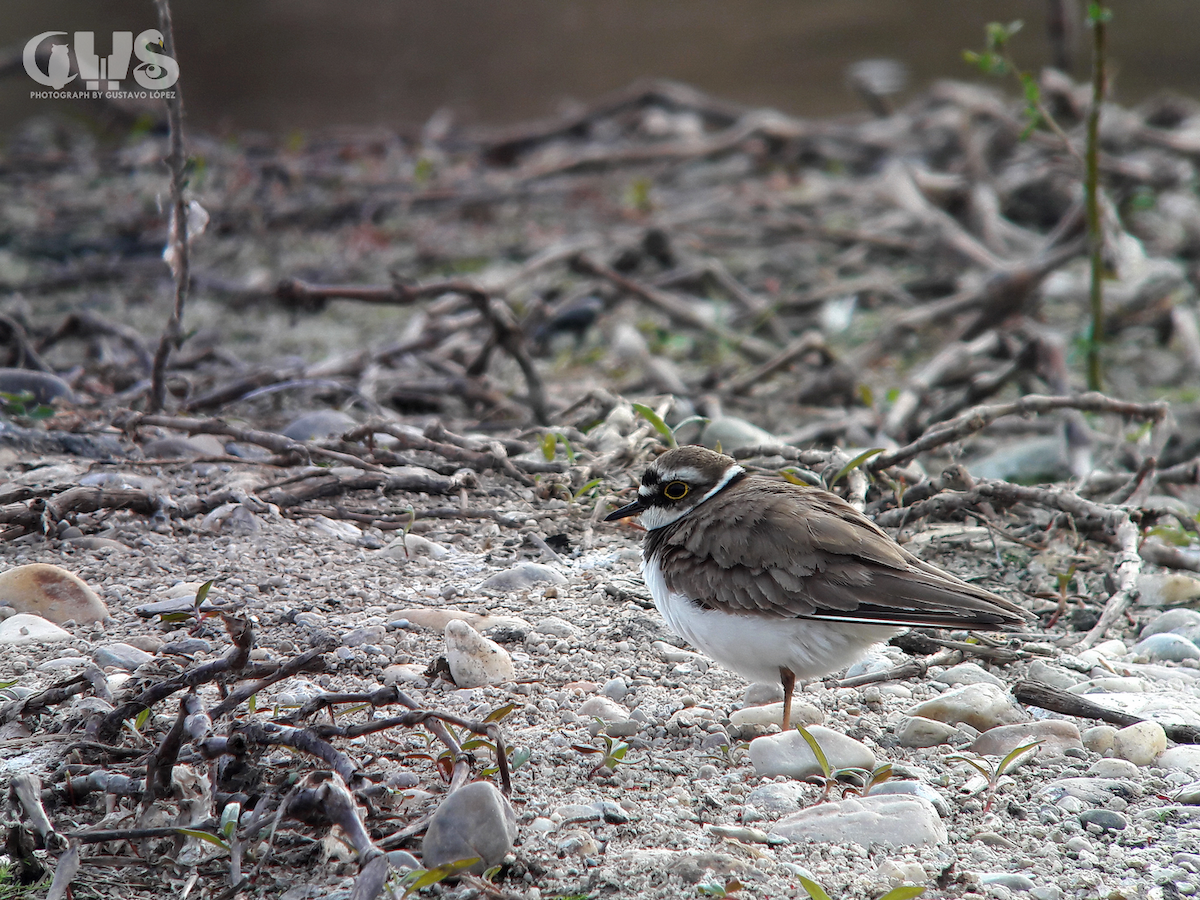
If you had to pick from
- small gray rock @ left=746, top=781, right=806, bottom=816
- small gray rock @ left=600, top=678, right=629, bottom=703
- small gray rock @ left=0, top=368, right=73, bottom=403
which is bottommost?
small gray rock @ left=600, top=678, right=629, bottom=703

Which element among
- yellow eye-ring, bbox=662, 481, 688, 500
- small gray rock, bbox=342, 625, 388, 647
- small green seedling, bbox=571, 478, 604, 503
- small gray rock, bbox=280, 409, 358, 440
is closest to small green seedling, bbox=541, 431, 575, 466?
small green seedling, bbox=571, 478, 604, 503

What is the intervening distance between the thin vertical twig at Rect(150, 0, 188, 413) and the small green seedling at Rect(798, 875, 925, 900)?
3.06 m

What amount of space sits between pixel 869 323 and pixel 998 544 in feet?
10.6

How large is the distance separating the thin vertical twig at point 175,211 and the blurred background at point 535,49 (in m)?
8.31

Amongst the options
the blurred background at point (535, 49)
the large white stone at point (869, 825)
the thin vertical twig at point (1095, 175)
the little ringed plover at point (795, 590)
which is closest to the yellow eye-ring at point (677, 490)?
the little ringed plover at point (795, 590)

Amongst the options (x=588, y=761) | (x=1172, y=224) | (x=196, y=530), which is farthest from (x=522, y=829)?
(x=1172, y=224)

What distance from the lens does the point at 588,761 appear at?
2492 millimetres

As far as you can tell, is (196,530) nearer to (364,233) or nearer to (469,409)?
(469,409)

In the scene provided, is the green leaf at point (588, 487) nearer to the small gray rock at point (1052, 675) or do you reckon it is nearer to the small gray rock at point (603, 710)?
the small gray rock at point (603, 710)

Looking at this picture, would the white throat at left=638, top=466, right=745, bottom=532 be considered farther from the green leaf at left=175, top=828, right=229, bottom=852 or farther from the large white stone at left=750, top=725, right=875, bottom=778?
the green leaf at left=175, top=828, right=229, bottom=852

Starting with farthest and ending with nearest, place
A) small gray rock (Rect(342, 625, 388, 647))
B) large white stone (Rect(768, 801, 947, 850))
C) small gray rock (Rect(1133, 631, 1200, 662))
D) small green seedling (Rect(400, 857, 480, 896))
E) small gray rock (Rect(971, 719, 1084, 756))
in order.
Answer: small gray rock (Rect(1133, 631, 1200, 662)) → small gray rock (Rect(342, 625, 388, 647)) → small gray rock (Rect(971, 719, 1084, 756)) → large white stone (Rect(768, 801, 947, 850)) → small green seedling (Rect(400, 857, 480, 896))

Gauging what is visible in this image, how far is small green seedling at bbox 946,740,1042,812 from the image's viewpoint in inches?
95.1

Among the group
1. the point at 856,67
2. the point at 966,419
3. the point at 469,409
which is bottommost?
the point at 469,409

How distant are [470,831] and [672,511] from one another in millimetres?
1449
